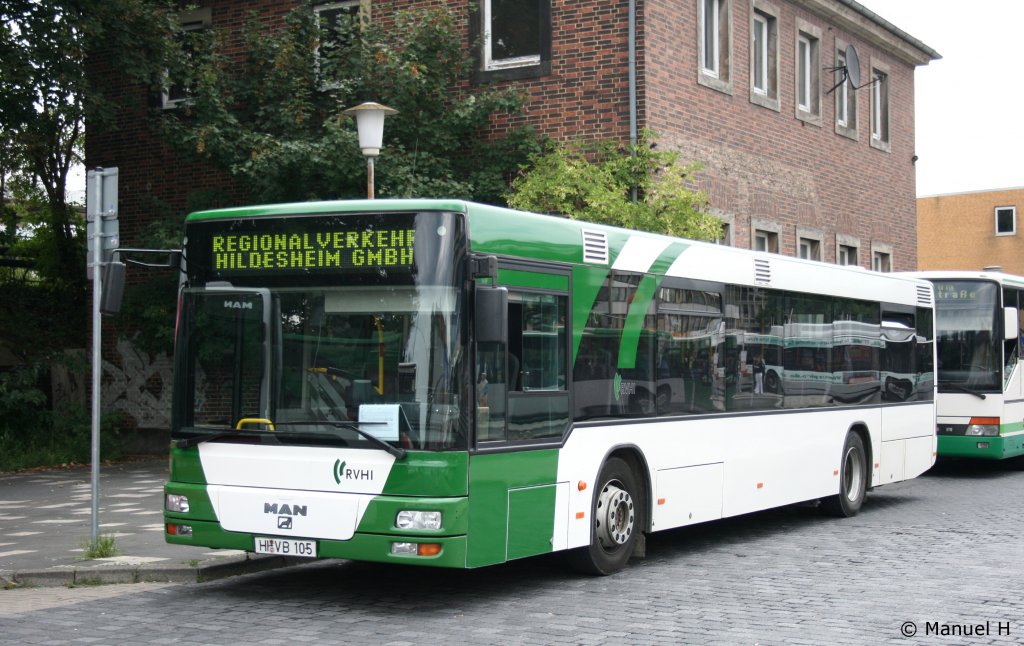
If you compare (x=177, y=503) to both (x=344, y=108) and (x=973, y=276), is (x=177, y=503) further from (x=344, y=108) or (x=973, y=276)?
(x=973, y=276)

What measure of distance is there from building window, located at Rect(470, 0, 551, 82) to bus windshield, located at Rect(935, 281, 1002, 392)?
6.91 metres

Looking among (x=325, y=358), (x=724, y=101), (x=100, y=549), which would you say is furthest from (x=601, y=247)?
(x=724, y=101)

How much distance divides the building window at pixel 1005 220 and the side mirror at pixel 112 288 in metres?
60.0

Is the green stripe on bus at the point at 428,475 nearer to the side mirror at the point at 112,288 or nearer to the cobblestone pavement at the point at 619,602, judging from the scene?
the cobblestone pavement at the point at 619,602

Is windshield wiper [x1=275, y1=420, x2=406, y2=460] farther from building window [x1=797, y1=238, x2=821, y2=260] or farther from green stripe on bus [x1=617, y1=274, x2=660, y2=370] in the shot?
building window [x1=797, y1=238, x2=821, y2=260]

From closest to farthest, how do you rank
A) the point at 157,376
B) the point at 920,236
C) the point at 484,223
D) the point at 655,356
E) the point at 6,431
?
the point at 484,223
the point at 655,356
the point at 6,431
the point at 157,376
the point at 920,236

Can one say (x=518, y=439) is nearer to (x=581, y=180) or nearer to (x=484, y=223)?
(x=484, y=223)

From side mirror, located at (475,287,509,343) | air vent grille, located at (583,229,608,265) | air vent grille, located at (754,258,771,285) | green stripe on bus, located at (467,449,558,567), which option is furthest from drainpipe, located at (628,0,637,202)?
side mirror, located at (475,287,509,343)

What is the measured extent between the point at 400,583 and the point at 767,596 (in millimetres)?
2711

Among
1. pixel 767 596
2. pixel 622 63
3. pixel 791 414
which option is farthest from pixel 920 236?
pixel 767 596

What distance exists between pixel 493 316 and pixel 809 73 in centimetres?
1926

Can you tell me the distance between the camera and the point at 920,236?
67.7m

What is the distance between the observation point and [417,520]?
8594 mm

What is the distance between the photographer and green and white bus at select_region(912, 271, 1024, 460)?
19.4 meters
